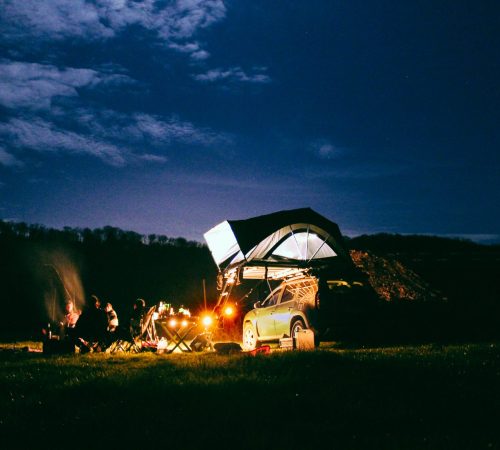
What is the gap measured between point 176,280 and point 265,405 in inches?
1466

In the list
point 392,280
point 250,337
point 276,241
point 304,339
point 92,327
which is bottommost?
point 250,337

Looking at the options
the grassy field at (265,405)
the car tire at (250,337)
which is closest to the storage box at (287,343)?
the car tire at (250,337)

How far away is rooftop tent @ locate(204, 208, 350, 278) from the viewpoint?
523 inches

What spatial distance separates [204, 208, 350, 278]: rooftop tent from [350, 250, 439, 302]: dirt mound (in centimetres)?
379

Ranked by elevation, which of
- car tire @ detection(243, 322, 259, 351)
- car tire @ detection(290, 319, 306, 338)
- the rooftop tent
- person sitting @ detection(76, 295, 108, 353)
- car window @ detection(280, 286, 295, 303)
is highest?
the rooftop tent

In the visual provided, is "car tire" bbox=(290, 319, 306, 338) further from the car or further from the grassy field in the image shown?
the grassy field

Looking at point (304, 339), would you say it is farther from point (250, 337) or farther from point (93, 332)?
point (93, 332)

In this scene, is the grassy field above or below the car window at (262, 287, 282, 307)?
below

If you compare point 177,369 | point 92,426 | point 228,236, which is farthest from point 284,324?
point 92,426

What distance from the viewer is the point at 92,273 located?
134 feet

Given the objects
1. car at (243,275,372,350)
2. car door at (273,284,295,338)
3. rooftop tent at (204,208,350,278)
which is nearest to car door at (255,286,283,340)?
car at (243,275,372,350)

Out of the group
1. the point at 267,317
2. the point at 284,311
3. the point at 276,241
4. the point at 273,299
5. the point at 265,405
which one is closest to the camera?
the point at 265,405

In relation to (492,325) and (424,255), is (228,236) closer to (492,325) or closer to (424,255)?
(492,325)

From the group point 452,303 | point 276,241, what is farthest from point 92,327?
point 452,303
